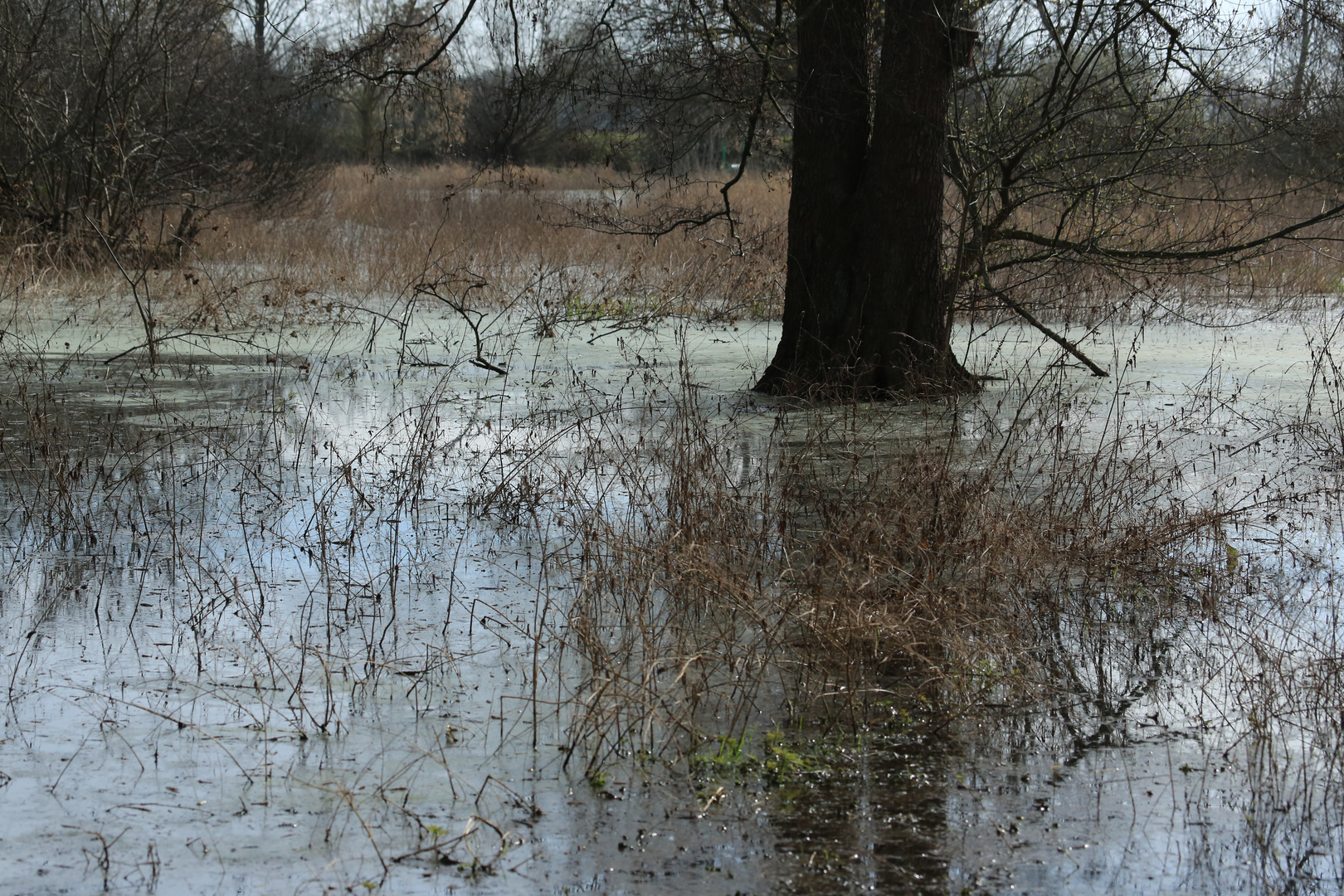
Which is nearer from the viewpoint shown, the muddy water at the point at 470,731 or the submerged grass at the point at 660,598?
the muddy water at the point at 470,731

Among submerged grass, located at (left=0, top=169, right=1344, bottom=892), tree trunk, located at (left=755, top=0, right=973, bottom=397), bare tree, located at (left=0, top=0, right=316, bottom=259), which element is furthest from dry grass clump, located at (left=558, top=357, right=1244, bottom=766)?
bare tree, located at (left=0, top=0, right=316, bottom=259)

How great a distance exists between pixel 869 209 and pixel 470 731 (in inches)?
202

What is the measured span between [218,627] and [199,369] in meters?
5.55

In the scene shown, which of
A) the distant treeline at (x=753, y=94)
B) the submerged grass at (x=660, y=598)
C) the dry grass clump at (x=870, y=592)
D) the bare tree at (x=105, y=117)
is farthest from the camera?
the bare tree at (x=105, y=117)

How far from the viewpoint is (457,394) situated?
780cm

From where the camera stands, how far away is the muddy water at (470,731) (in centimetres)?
241

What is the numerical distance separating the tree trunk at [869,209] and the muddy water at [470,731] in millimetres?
2012

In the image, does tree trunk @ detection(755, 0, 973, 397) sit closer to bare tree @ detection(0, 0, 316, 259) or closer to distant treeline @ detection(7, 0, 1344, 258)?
distant treeline @ detection(7, 0, 1344, 258)

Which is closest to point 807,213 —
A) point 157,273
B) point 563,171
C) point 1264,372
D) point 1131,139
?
point 1131,139

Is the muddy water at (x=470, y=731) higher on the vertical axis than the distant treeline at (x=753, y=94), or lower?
lower

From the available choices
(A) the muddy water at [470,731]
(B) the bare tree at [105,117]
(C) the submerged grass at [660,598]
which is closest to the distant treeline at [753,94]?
Result: (B) the bare tree at [105,117]

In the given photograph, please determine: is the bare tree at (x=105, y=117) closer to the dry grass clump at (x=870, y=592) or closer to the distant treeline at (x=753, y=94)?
the distant treeline at (x=753, y=94)

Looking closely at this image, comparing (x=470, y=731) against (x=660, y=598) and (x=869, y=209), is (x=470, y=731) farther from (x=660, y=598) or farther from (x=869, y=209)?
(x=869, y=209)

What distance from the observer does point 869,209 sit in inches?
291
